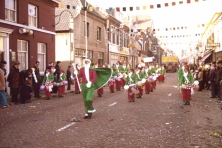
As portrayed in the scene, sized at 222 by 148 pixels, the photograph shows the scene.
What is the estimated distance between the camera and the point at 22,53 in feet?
60.6

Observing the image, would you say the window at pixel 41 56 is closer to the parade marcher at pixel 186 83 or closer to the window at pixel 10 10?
the window at pixel 10 10

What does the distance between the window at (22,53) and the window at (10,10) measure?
1585mm

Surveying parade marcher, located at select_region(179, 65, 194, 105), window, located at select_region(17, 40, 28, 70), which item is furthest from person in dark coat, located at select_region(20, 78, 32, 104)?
parade marcher, located at select_region(179, 65, 194, 105)

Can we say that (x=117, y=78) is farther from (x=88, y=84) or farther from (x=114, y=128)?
(x=114, y=128)

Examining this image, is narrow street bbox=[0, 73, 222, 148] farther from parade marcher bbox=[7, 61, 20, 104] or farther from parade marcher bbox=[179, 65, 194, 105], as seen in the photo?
parade marcher bbox=[7, 61, 20, 104]

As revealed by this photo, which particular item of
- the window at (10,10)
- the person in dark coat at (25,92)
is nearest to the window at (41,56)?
the window at (10,10)

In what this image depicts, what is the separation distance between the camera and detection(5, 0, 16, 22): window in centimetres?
1691

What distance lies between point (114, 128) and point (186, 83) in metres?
5.98

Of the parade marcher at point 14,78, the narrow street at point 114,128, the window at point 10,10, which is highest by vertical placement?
Result: the window at point 10,10

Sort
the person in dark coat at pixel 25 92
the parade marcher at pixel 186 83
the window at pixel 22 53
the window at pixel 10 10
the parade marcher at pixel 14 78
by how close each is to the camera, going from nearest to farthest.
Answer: the parade marcher at pixel 186 83, the parade marcher at pixel 14 78, the person in dark coat at pixel 25 92, the window at pixel 10 10, the window at pixel 22 53

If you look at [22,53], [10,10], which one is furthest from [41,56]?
[10,10]

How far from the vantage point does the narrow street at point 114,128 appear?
6309 mm

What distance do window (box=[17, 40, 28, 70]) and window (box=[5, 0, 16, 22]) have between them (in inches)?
62.4

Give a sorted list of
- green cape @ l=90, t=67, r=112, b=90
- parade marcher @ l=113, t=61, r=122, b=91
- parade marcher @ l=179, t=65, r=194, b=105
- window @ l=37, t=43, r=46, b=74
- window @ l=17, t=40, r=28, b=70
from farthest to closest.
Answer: window @ l=37, t=43, r=46, b=74, parade marcher @ l=113, t=61, r=122, b=91, window @ l=17, t=40, r=28, b=70, parade marcher @ l=179, t=65, r=194, b=105, green cape @ l=90, t=67, r=112, b=90
